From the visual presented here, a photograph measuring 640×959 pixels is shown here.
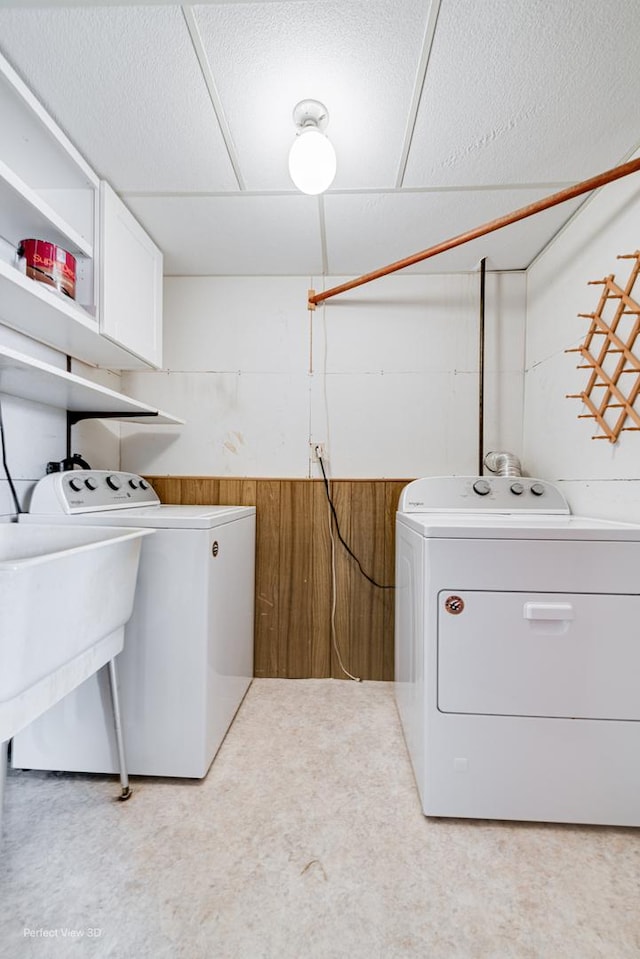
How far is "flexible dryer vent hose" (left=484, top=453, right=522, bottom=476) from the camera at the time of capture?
6.23ft

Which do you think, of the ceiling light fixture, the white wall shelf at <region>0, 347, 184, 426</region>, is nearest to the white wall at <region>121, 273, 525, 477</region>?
the white wall shelf at <region>0, 347, 184, 426</region>

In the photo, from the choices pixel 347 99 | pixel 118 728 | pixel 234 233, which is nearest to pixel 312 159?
pixel 347 99

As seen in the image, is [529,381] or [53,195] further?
[529,381]

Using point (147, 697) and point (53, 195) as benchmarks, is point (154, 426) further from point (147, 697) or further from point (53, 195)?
point (147, 697)

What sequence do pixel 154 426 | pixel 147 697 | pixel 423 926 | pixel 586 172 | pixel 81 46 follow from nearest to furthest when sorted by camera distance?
pixel 423 926 < pixel 81 46 < pixel 147 697 < pixel 586 172 < pixel 154 426

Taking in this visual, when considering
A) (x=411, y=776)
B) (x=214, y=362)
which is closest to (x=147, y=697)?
(x=411, y=776)

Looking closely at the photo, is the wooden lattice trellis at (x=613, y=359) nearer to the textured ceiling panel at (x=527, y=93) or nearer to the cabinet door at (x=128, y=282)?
the textured ceiling panel at (x=527, y=93)

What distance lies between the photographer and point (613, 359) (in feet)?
4.71

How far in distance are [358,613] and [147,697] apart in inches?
41.7

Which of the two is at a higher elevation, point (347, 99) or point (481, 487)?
point (347, 99)

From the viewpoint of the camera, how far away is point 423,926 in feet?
2.84

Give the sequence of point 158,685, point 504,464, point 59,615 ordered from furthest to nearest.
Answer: point 504,464 → point 158,685 → point 59,615

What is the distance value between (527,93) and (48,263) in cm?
148

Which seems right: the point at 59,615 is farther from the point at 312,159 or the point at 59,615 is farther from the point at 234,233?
the point at 234,233
